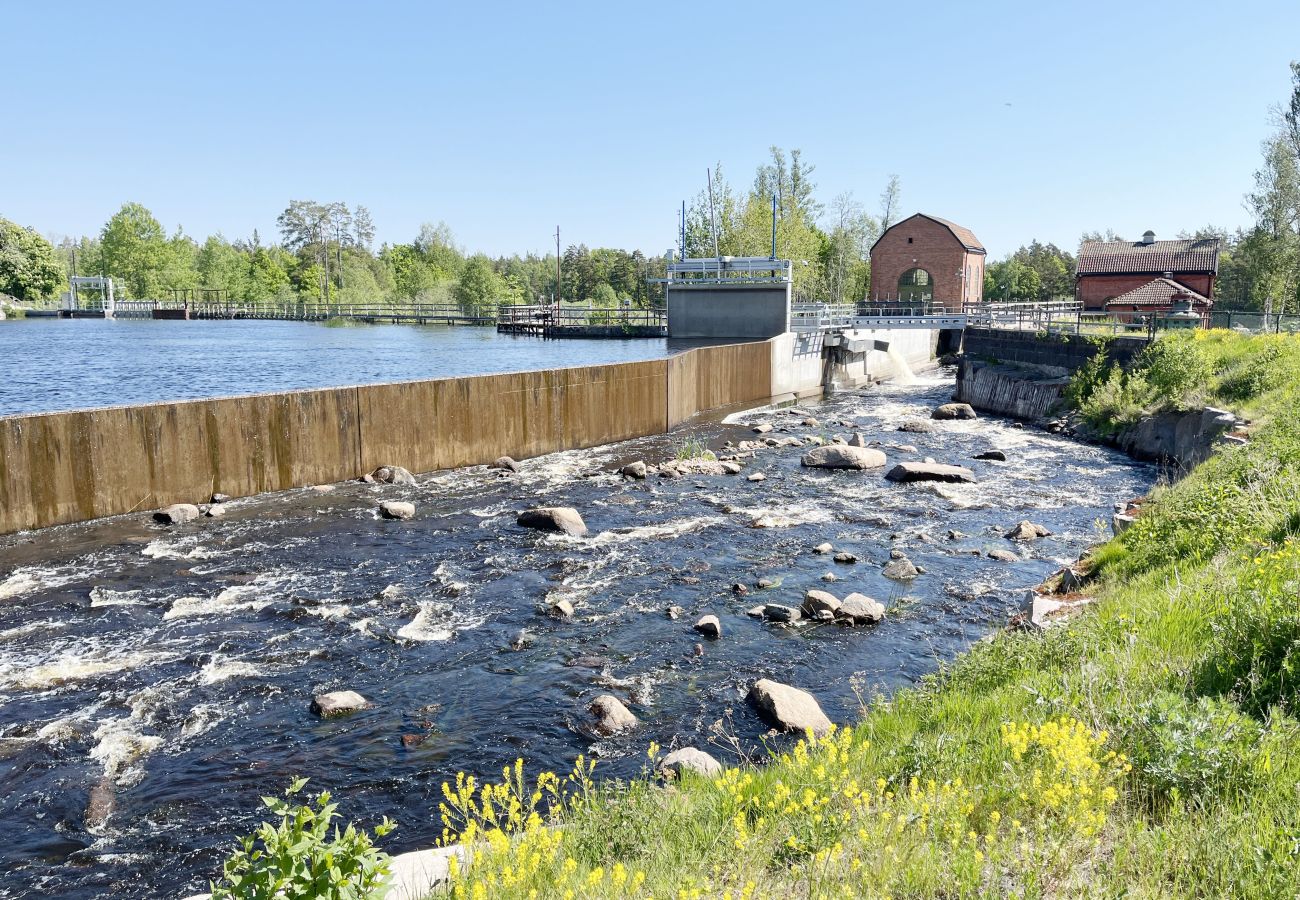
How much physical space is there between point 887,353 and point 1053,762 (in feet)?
147

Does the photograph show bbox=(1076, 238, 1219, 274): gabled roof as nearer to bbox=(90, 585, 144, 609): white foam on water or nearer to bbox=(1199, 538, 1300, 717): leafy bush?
bbox=(1199, 538, 1300, 717): leafy bush

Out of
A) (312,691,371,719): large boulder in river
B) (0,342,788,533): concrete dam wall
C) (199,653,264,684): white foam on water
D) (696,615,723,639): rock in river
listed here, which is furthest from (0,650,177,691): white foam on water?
(696,615,723,639): rock in river

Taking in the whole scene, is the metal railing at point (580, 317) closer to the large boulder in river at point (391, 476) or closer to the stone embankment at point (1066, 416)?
the stone embankment at point (1066, 416)

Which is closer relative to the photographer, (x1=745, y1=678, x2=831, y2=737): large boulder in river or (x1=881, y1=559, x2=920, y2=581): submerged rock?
(x1=745, y1=678, x2=831, y2=737): large boulder in river

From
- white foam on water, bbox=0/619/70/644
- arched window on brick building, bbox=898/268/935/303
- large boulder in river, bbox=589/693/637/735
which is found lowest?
large boulder in river, bbox=589/693/637/735

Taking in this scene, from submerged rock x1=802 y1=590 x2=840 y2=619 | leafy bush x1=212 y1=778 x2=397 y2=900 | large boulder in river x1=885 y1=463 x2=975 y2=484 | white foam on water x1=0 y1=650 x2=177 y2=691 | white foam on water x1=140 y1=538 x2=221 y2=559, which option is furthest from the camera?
large boulder in river x1=885 y1=463 x2=975 y2=484

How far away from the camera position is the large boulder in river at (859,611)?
38.6 ft

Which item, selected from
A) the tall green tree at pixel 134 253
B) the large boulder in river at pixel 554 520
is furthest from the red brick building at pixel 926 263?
the tall green tree at pixel 134 253

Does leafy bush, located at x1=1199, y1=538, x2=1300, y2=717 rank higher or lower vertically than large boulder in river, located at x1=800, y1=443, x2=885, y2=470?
higher

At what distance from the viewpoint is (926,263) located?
219 ft

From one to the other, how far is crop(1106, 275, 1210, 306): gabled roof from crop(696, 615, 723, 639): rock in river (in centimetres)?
5132

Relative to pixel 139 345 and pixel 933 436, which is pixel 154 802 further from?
pixel 139 345

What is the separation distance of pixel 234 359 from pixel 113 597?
4679 cm

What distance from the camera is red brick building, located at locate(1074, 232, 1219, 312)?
192 ft
